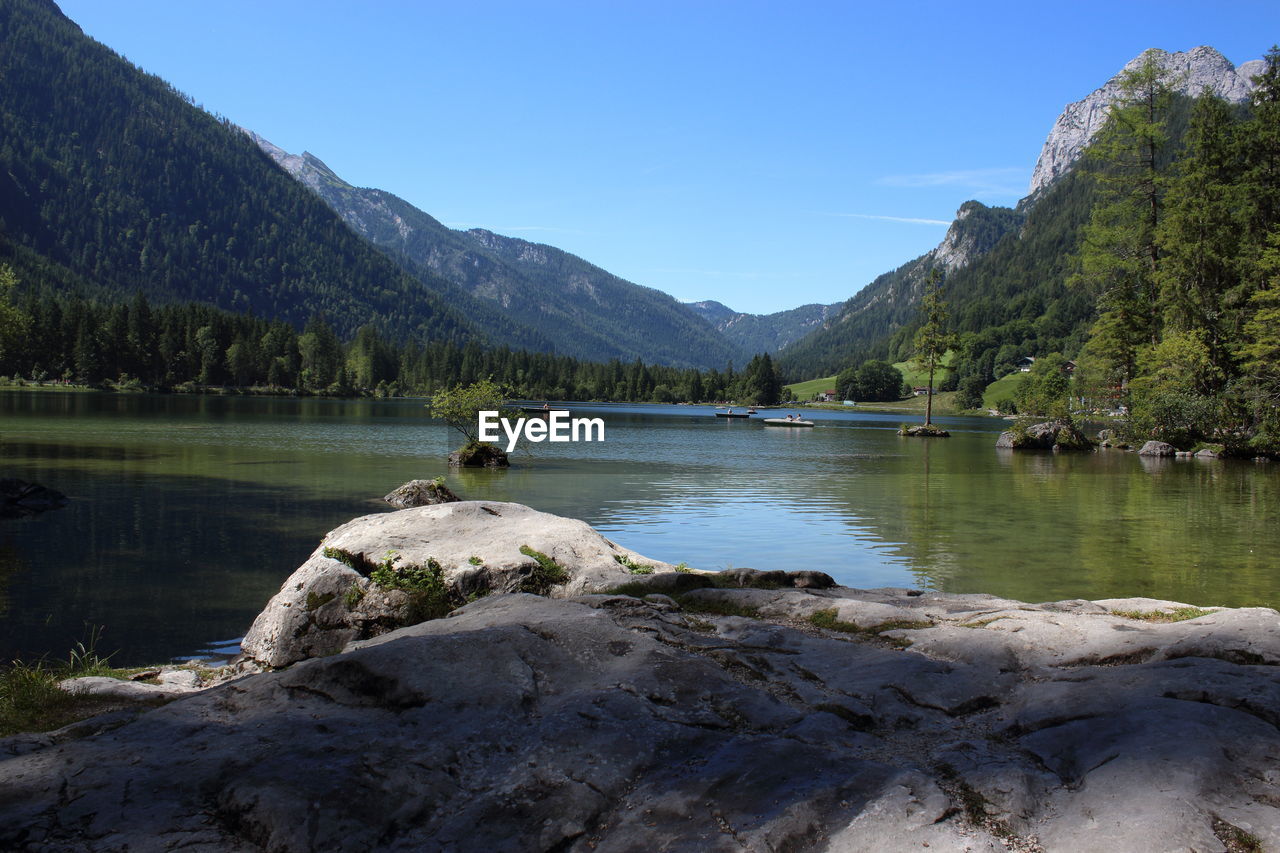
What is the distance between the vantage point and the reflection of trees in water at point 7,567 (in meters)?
16.3

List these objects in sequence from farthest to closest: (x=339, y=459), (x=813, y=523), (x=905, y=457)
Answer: (x=905, y=457)
(x=339, y=459)
(x=813, y=523)

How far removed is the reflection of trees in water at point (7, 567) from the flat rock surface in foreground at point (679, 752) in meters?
13.3

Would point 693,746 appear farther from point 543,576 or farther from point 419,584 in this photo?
point 419,584

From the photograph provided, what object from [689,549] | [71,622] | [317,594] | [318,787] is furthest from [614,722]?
[689,549]

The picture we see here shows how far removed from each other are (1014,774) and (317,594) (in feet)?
35.4

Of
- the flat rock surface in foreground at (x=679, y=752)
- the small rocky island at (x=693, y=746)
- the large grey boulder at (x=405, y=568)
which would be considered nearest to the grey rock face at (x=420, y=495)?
the large grey boulder at (x=405, y=568)

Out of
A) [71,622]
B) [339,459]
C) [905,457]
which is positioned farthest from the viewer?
[905,457]

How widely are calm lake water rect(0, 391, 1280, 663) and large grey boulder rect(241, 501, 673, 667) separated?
251 cm

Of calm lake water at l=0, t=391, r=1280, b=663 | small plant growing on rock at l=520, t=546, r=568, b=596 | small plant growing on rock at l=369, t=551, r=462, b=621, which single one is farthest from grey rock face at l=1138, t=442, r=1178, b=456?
small plant growing on rock at l=369, t=551, r=462, b=621

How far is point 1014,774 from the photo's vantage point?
17.5ft

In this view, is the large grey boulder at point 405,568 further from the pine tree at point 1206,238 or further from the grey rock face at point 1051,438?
the grey rock face at point 1051,438

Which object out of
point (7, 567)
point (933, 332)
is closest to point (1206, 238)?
point (933, 332)

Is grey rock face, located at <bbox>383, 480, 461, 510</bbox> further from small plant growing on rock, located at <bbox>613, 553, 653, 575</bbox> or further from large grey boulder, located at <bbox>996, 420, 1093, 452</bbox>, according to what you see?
large grey boulder, located at <bbox>996, 420, 1093, 452</bbox>

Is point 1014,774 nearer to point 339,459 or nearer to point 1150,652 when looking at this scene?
point 1150,652
